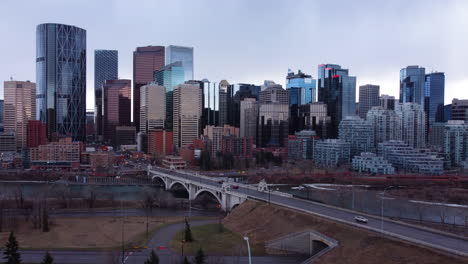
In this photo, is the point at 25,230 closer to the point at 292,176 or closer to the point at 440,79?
the point at 292,176

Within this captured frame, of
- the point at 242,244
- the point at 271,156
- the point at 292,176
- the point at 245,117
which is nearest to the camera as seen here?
the point at 242,244

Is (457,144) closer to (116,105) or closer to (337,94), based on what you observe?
(337,94)

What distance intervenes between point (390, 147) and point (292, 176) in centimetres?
2488

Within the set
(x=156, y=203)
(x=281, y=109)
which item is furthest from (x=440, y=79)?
(x=156, y=203)

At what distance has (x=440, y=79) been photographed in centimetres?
18975

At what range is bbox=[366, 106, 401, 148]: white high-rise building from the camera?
11481 centimetres

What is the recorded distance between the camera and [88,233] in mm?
35781

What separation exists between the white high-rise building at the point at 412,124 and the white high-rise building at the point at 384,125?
3.69 m

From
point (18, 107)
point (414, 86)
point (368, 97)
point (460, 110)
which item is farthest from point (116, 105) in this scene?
point (414, 86)

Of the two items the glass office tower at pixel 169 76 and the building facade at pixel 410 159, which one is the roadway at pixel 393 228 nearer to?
the building facade at pixel 410 159

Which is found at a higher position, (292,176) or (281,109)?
(281,109)

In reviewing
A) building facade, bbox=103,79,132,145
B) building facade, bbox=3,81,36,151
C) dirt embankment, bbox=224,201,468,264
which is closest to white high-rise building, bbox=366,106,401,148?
dirt embankment, bbox=224,201,468,264

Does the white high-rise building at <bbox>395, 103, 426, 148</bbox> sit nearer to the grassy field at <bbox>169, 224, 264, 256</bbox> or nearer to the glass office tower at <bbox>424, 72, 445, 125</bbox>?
the glass office tower at <bbox>424, 72, 445, 125</bbox>

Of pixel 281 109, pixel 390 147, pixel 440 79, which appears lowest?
pixel 390 147
